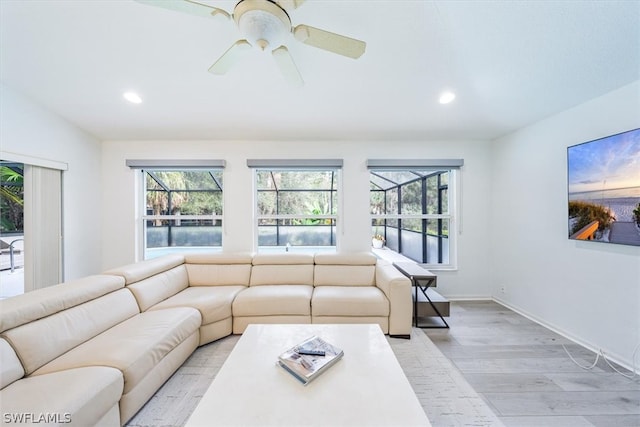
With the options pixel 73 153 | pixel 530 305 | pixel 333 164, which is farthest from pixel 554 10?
pixel 73 153

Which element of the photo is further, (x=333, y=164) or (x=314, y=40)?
(x=333, y=164)

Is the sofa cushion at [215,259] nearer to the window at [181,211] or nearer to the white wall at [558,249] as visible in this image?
the window at [181,211]

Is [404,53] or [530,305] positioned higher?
→ [404,53]

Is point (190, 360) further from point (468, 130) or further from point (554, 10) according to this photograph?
point (468, 130)

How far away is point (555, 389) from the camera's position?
5.73 feet

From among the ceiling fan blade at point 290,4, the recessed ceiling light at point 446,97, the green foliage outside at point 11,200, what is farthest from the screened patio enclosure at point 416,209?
the green foliage outside at point 11,200

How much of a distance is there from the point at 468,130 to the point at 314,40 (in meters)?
2.67

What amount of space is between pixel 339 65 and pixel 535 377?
3.03 m

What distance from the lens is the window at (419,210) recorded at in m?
3.58

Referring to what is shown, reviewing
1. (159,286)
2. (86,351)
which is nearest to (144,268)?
(159,286)

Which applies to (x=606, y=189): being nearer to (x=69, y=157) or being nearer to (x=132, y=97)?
(x=132, y=97)

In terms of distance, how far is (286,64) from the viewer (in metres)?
1.58

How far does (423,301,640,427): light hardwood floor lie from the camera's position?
60.5 inches

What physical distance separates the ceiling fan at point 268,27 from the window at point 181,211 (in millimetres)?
2433
